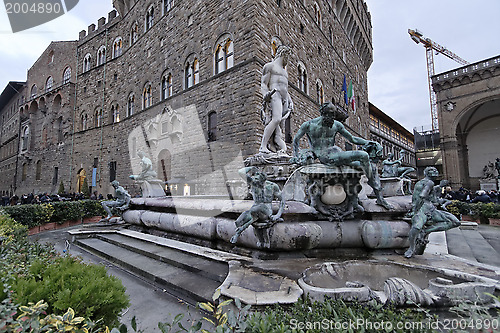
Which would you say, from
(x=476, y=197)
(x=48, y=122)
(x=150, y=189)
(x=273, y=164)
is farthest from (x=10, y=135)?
(x=476, y=197)

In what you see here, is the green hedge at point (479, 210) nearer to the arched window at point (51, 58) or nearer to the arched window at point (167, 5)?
the arched window at point (167, 5)

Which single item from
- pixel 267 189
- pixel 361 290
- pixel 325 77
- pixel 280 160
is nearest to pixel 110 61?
pixel 325 77

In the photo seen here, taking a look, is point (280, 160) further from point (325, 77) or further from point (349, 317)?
point (325, 77)

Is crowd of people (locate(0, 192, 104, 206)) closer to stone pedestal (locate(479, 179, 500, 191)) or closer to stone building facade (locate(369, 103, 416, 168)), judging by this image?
stone pedestal (locate(479, 179, 500, 191))

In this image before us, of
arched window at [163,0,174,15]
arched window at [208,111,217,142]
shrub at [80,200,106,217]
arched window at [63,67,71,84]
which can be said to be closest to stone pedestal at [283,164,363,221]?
shrub at [80,200,106,217]

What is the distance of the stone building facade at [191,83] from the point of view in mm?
11969

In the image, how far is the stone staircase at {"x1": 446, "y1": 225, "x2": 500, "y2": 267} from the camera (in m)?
3.59

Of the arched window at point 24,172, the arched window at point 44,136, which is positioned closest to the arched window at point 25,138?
the arched window at point 24,172

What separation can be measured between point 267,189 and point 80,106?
29055mm

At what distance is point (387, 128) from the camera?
128 feet

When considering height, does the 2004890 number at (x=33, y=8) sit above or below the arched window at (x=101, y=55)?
below

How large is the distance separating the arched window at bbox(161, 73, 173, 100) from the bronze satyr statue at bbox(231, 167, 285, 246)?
49.7ft

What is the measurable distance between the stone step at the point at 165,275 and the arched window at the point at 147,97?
1572 centimetres

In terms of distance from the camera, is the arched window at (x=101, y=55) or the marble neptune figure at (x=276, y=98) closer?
the marble neptune figure at (x=276, y=98)
